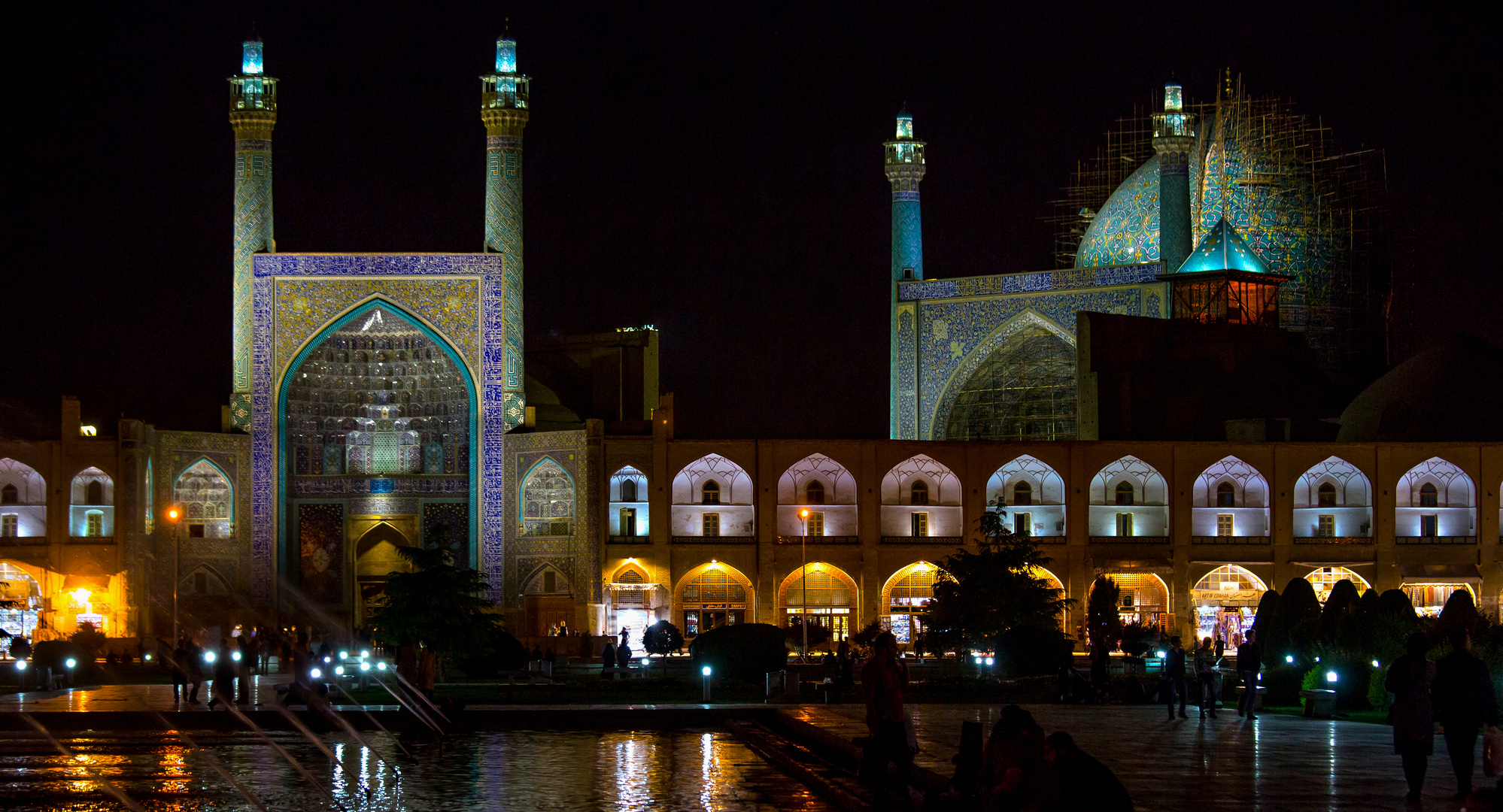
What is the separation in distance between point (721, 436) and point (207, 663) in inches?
467

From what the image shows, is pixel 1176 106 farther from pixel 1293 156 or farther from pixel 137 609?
pixel 137 609

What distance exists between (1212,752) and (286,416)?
26674 millimetres

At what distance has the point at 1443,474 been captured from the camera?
35.2 metres

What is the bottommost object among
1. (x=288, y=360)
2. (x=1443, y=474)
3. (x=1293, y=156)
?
(x=1443, y=474)

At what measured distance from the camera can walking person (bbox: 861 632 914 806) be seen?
1070 centimetres

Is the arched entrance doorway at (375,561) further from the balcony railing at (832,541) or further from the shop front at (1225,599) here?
the shop front at (1225,599)

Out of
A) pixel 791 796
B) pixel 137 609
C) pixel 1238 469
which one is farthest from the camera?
A: pixel 1238 469

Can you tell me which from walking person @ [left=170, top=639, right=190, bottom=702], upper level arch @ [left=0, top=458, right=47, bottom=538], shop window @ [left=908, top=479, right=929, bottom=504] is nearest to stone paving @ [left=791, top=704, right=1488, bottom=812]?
walking person @ [left=170, top=639, right=190, bottom=702]

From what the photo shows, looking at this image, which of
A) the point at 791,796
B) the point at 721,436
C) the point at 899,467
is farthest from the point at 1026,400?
the point at 791,796

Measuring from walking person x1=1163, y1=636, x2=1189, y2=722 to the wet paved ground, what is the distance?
0.21m

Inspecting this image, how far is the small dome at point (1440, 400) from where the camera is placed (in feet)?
116

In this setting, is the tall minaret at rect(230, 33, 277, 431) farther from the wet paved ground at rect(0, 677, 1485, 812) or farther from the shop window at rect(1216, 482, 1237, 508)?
the shop window at rect(1216, 482, 1237, 508)

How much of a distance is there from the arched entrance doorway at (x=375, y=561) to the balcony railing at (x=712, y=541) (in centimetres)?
606

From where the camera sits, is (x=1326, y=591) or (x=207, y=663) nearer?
(x=207, y=663)
